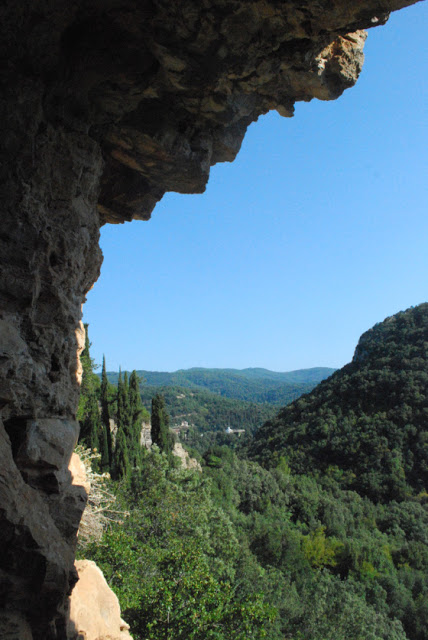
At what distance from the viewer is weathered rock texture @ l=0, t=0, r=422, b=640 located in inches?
177

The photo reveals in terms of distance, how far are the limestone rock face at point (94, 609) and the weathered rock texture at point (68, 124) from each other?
301 centimetres

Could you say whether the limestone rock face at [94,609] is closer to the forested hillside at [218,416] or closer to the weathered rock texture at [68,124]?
the weathered rock texture at [68,124]

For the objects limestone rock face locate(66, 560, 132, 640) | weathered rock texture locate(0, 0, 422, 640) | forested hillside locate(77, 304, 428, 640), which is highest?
weathered rock texture locate(0, 0, 422, 640)

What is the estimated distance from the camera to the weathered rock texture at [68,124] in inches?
177

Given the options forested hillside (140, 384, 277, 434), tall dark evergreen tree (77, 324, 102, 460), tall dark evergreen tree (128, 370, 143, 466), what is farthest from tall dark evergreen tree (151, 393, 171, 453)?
forested hillside (140, 384, 277, 434)

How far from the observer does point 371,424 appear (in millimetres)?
53500

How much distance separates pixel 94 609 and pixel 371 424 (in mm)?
52803

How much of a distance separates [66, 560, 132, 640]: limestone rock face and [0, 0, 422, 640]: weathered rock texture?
3.01m

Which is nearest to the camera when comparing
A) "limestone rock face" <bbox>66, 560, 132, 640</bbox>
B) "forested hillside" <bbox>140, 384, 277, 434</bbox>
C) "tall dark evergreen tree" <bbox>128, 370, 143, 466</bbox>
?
"limestone rock face" <bbox>66, 560, 132, 640</bbox>

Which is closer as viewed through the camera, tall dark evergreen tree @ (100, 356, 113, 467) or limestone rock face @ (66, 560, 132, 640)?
limestone rock face @ (66, 560, 132, 640)

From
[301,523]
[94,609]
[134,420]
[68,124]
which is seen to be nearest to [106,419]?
[134,420]

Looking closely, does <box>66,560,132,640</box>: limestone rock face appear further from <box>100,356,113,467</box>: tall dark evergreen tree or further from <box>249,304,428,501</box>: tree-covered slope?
<box>249,304,428,501</box>: tree-covered slope

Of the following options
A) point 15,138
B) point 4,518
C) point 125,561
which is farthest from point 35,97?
point 125,561

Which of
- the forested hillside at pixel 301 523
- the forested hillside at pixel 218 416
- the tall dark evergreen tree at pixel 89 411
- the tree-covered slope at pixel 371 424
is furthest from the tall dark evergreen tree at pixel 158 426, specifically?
the forested hillside at pixel 218 416
